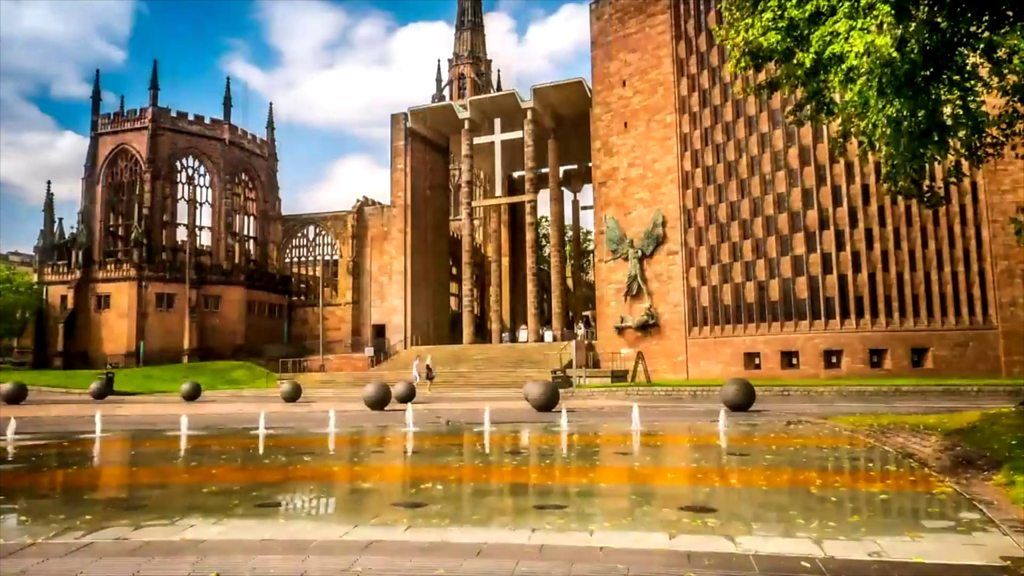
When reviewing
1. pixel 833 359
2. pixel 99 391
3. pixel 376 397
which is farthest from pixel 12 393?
pixel 833 359

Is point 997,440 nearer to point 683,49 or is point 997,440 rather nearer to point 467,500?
point 467,500

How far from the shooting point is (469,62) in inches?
3548

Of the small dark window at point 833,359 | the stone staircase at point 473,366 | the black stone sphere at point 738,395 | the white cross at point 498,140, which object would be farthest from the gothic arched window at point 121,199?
the small dark window at point 833,359

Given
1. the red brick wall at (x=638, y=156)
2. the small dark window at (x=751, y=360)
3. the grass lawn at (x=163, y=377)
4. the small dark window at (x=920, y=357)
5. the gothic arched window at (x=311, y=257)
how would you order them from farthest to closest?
the gothic arched window at (x=311, y=257), the red brick wall at (x=638, y=156), the grass lawn at (x=163, y=377), the small dark window at (x=751, y=360), the small dark window at (x=920, y=357)

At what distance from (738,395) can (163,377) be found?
126 ft

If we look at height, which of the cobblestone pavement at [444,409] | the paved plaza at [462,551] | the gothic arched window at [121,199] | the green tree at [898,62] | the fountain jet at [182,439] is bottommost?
the cobblestone pavement at [444,409]

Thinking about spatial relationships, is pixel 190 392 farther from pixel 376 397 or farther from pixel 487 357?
pixel 487 357

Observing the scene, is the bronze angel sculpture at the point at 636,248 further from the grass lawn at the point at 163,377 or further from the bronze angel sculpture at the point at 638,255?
the grass lawn at the point at 163,377

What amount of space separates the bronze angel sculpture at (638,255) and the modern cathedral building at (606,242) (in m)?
0.14

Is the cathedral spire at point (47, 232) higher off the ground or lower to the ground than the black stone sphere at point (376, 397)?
higher

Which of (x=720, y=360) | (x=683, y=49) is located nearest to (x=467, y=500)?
(x=720, y=360)

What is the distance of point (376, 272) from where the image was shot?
57.7 m

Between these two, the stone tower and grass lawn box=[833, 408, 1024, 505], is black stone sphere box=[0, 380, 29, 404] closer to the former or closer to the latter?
grass lawn box=[833, 408, 1024, 505]

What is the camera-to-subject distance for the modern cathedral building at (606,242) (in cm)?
3506
